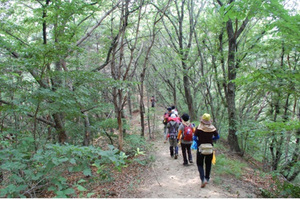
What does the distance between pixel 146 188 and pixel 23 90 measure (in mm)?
4169

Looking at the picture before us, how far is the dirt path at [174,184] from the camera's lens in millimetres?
4418

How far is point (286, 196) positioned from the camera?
4461mm

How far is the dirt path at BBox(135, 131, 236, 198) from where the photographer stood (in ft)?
14.5

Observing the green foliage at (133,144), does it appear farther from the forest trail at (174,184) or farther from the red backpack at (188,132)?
the red backpack at (188,132)

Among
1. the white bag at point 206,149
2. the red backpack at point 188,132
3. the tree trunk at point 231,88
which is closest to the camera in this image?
the white bag at point 206,149

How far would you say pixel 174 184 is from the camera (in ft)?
16.7

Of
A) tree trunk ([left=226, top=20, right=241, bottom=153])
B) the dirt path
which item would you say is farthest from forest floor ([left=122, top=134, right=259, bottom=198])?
tree trunk ([left=226, top=20, right=241, bottom=153])

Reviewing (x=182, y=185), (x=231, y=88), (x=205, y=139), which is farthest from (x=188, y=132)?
(x=231, y=88)

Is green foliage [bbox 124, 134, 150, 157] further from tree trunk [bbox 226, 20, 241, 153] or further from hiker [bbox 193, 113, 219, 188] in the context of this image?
tree trunk [bbox 226, 20, 241, 153]

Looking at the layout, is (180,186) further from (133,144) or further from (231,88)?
(231,88)

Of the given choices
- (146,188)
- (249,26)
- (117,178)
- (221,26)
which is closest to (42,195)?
(117,178)

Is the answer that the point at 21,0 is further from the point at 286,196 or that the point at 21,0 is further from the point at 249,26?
the point at 286,196

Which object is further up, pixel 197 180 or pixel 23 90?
pixel 23 90

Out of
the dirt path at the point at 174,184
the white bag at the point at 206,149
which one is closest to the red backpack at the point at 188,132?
the dirt path at the point at 174,184
